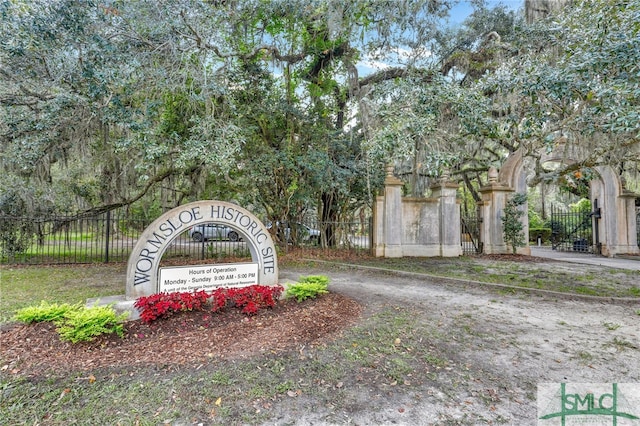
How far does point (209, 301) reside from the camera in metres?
4.20

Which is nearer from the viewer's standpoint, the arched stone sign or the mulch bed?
the mulch bed

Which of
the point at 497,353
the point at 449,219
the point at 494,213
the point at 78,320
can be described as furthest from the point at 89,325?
the point at 494,213

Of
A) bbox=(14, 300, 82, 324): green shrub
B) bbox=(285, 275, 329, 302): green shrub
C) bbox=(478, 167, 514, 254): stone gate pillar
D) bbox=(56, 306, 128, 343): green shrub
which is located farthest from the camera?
bbox=(478, 167, 514, 254): stone gate pillar

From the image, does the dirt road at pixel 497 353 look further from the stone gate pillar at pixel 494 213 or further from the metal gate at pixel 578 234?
the metal gate at pixel 578 234

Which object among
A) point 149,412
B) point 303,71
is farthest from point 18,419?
point 303,71

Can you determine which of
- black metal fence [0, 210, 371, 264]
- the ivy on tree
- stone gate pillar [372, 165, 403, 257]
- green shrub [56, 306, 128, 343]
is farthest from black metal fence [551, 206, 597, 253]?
green shrub [56, 306, 128, 343]

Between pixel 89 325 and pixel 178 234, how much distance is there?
1.49m

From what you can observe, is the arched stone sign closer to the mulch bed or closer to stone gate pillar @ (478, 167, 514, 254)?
the mulch bed

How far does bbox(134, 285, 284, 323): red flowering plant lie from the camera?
3.72m

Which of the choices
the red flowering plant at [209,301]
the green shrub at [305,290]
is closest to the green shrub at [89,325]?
the red flowering plant at [209,301]

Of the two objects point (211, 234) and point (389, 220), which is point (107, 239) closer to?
point (211, 234)

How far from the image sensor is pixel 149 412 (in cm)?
223

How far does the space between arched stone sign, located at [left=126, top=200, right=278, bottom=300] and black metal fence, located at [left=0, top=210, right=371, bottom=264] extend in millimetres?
4544

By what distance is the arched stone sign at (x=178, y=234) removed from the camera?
4086 millimetres
